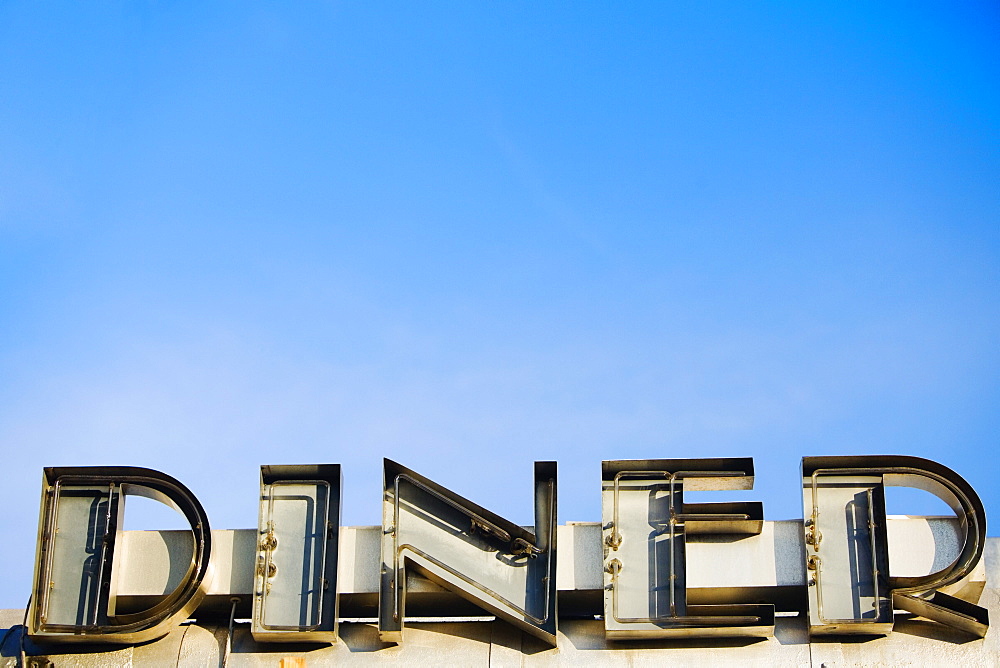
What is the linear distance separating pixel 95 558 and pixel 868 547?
31.0ft

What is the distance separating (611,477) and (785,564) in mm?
2348

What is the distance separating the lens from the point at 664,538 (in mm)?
16359

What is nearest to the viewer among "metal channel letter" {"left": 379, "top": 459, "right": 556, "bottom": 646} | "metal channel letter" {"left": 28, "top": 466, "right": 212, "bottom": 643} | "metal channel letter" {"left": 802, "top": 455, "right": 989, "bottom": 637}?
"metal channel letter" {"left": 802, "top": 455, "right": 989, "bottom": 637}

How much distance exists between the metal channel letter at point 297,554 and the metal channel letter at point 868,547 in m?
5.80

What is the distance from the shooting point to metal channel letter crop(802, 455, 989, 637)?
15930 millimetres

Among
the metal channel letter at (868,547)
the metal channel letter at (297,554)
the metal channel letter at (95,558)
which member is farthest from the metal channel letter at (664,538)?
the metal channel letter at (95,558)

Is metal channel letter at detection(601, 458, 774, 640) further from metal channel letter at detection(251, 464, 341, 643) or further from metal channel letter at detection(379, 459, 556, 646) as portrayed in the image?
metal channel letter at detection(251, 464, 341, 643)

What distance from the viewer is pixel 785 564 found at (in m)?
16.4

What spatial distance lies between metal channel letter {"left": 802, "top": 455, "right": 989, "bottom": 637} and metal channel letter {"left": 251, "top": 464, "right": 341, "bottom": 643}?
5.80 m

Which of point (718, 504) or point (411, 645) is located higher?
point (718, 504)

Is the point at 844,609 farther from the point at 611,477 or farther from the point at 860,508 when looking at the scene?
the point at 611,477

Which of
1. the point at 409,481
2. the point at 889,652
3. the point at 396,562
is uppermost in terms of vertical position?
the point at 409,481

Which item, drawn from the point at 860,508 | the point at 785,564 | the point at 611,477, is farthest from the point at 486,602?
the point at 860,508

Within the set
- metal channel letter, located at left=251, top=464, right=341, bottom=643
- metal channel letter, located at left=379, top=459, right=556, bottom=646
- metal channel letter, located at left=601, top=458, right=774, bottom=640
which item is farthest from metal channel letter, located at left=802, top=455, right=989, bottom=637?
metal channel letter, located at left=251, top=464, right=341, bottom=643
